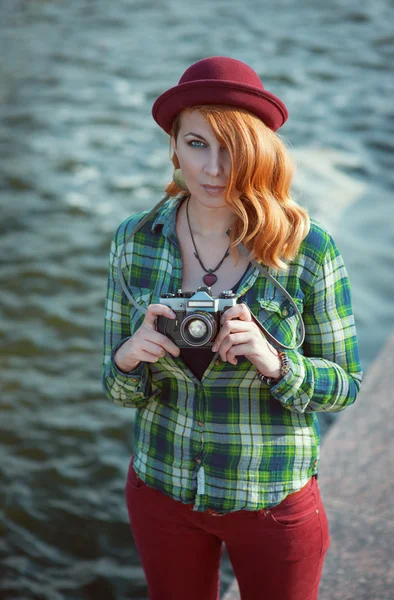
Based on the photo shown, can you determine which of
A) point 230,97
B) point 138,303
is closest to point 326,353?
point 138,303

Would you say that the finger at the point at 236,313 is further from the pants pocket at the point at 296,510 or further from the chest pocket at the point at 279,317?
the pants pocket at the point at 296,510

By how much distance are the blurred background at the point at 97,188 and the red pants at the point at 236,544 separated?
90cm

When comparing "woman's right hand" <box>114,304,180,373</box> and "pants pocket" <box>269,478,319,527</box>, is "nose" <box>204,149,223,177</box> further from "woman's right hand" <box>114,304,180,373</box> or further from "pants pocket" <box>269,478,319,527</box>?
"pants pocket" <box>269,478,319,527</box>

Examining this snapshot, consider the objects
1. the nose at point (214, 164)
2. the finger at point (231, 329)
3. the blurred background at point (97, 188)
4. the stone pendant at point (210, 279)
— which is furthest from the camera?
the blurred background at point (97, 188)

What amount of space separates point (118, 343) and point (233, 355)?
1.27 ft

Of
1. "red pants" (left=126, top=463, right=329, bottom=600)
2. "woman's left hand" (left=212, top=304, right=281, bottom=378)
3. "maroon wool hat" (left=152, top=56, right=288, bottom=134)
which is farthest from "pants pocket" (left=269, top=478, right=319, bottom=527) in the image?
"maroon wool hat" (left=152, top=56, right=288, bottom=134)

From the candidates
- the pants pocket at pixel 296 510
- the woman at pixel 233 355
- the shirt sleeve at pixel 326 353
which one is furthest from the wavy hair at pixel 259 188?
the pants pocket at pixel 296 510

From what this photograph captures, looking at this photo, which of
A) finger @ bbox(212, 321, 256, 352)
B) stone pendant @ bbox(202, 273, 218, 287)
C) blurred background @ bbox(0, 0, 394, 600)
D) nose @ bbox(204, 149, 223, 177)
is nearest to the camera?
finger @ bbox(212, 321, 256, 352)

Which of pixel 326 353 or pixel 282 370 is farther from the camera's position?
pixel 326 353

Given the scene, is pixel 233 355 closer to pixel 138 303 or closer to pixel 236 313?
pixel 236 313

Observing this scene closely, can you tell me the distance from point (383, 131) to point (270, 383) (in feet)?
27.2

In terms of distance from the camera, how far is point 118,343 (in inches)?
88.4

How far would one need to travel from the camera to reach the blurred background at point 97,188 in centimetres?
472

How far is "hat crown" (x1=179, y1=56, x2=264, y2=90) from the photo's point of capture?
80.0 inches
